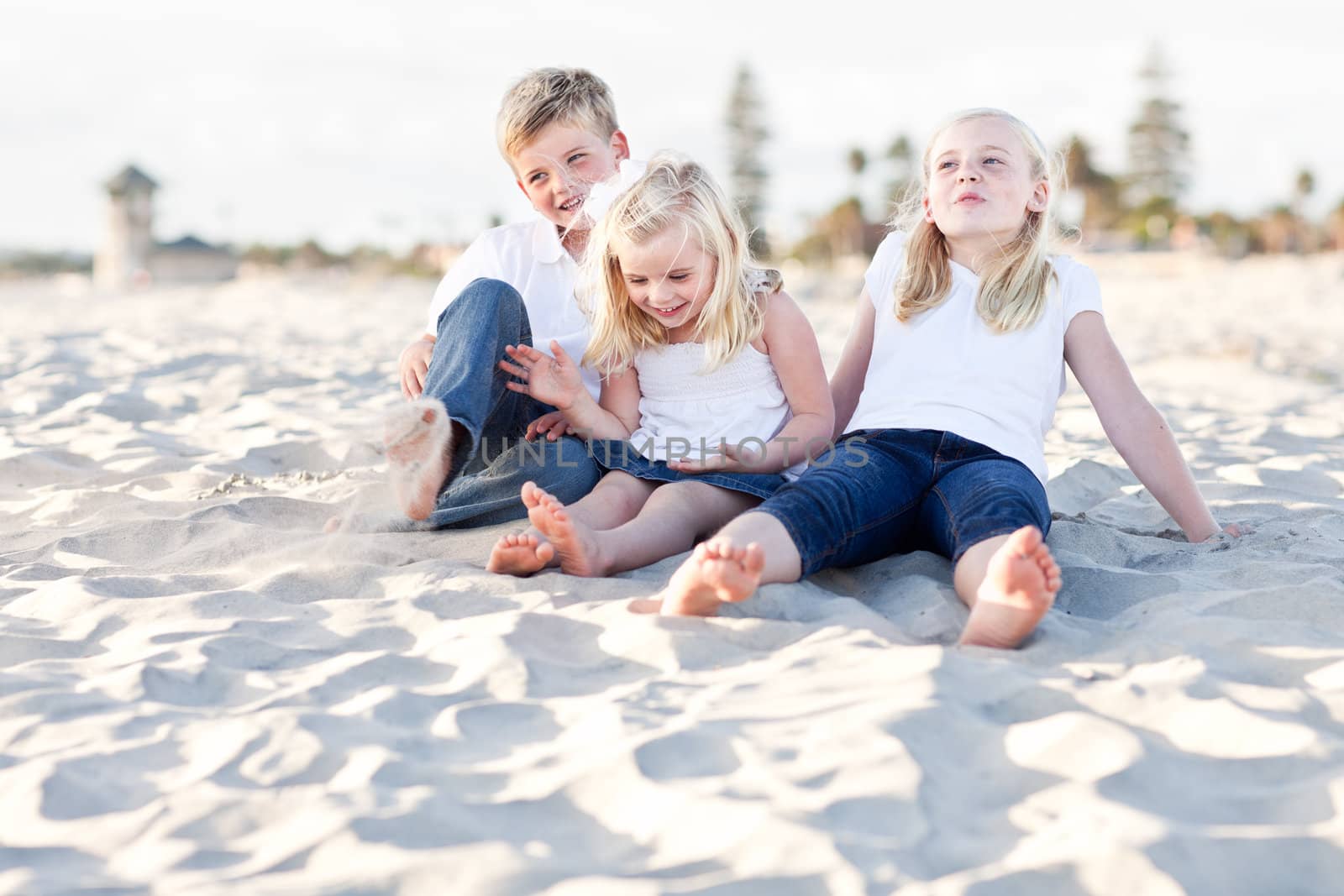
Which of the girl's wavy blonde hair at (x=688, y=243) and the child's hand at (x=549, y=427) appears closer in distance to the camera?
the girl's wavy blonde hair at (x=688, y=243)

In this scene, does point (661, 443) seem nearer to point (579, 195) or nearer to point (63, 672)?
point (579, 195)

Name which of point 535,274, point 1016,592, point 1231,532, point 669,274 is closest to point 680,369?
point 669,274

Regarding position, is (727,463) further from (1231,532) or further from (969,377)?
(1231,532)

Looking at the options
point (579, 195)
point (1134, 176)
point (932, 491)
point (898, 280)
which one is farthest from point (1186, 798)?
point (1134, 176)

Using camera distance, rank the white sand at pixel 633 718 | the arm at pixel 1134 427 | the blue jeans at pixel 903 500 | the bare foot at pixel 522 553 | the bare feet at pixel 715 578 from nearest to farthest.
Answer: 1. the white sand at pixel 633 718
2. the bare feet at pixel 715 578
3. the blue jeans at pixel 903 500
4. the bare foot at pixel 522 553
5. the arm at pixel 1134 427

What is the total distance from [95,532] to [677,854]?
6.70 ft

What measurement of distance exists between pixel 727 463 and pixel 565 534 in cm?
51

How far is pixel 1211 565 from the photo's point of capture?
2.43m

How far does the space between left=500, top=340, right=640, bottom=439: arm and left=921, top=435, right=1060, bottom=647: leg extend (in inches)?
31.5

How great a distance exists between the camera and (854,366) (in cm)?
292

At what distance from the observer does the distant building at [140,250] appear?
27.3 metres

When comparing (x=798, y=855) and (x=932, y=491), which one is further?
(x=932, y=491)

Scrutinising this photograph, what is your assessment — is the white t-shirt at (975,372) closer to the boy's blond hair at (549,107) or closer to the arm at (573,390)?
the arm at (573,390)

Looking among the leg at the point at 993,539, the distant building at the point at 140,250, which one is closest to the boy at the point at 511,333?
the leg at the point at 993,539
